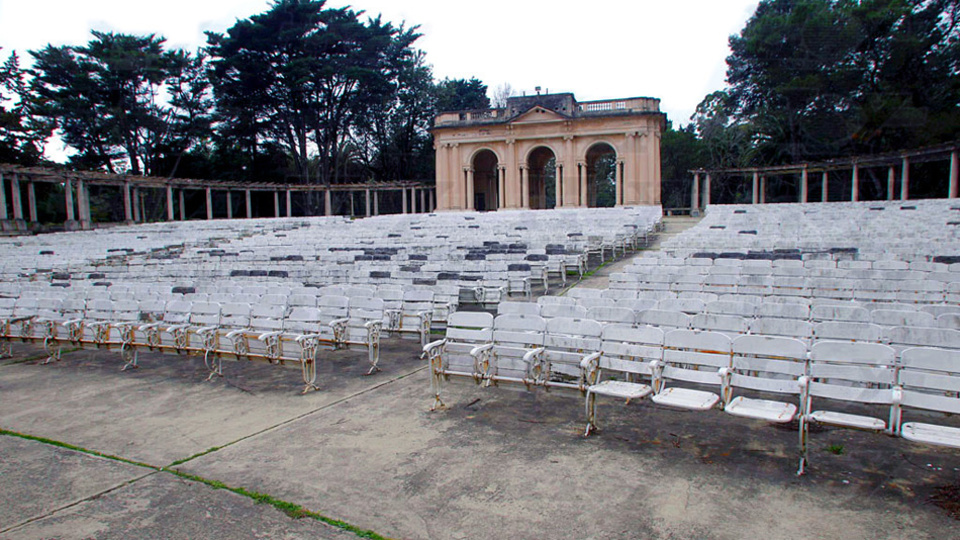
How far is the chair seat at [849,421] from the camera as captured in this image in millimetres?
4336

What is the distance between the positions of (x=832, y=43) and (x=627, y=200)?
18870 millimetres

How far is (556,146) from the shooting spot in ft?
153

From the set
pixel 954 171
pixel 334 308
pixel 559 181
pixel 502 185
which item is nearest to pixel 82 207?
pixel 502 185

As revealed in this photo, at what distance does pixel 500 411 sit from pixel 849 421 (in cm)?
302

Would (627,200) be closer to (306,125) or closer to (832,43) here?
(832,43)

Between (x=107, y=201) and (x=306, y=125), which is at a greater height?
(x=306, y=125)

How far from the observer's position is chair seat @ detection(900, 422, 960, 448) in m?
4.04

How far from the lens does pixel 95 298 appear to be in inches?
388

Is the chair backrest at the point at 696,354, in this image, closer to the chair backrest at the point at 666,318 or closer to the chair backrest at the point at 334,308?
the chair backrest at the point at 666,318

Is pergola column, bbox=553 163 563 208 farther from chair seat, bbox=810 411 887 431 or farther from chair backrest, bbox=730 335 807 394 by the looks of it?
chair seat, bbox=810 411 887 431

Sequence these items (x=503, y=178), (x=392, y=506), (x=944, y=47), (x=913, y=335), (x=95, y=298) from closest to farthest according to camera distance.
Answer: (x=392, y=506), (x=913, y=335), (x=95, y=298), (x=944, y=47), (x=503, y=178)

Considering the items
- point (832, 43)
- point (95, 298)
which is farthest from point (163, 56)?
point (832, 43)

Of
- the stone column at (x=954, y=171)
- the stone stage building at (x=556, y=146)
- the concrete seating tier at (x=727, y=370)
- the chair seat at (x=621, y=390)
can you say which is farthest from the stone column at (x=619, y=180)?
the chair seat at (x=621, y=390)

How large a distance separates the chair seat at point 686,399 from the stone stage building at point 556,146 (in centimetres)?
4160
